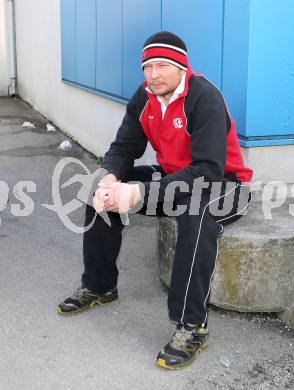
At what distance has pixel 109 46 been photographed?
6.45 metres

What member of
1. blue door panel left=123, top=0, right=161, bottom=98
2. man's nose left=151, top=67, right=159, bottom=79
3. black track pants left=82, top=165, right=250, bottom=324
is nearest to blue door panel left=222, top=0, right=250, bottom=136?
black track pants left=82, top=165, right=250, bottom=324

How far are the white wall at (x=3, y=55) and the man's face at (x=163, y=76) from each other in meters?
10.5

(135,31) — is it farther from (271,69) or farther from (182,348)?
(182,348)

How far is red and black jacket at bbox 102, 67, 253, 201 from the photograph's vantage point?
119 inches

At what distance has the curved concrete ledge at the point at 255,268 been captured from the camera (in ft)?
10.7

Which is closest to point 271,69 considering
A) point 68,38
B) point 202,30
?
point 202,30

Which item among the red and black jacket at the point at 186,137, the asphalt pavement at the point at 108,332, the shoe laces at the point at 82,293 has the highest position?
the red and black jacket at the point at 186,137

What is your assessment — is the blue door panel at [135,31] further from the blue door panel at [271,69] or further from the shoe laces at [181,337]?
the shoe laces at [181,337]

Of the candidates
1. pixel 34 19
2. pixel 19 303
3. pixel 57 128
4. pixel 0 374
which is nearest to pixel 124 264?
pixel 19 303

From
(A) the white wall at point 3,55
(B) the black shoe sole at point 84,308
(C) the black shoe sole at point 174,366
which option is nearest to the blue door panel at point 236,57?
(B) the black shoe sole at point 84,308

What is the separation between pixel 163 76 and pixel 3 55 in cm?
1076

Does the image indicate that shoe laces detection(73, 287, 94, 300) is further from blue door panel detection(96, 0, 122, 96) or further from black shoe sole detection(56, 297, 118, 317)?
blue door panel detection(96, 0, 122, 96)

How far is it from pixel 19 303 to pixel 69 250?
3.00 feet

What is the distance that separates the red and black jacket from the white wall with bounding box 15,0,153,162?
2194 millimetres
